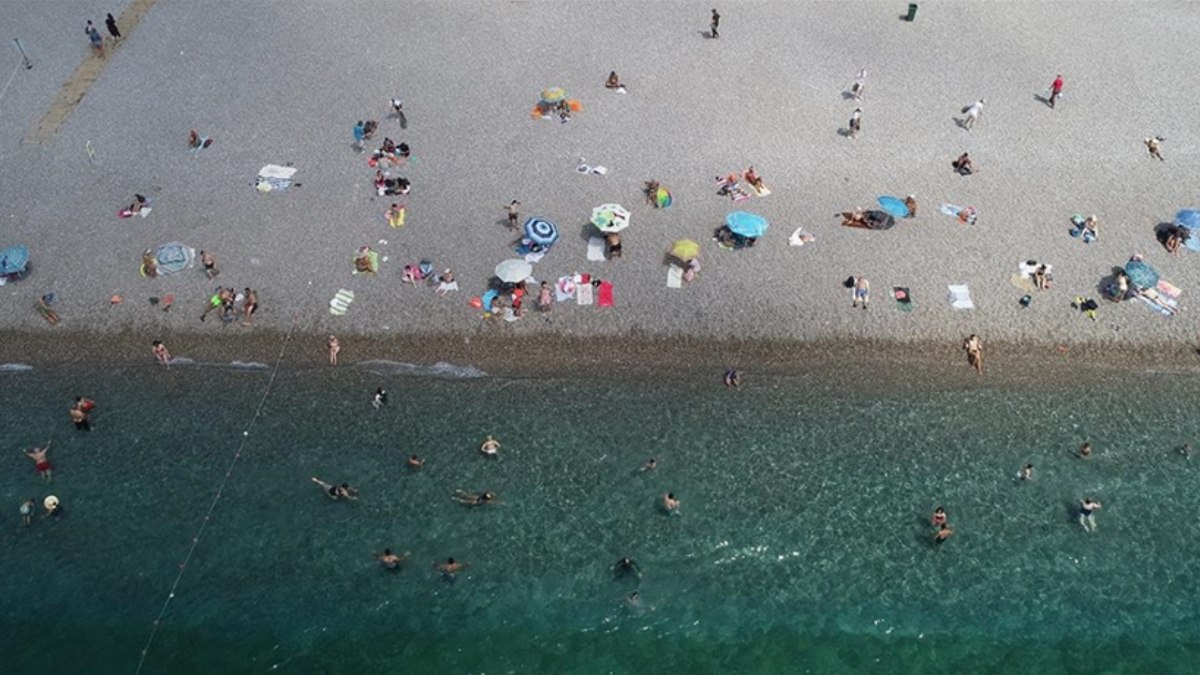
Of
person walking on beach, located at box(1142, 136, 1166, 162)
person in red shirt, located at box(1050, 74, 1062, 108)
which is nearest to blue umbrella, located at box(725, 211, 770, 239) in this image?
person in red shirt, located at box(1050, 74, 1062, 108)

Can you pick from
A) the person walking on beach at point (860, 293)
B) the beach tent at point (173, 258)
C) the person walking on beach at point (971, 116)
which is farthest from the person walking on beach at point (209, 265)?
the person walking on beach at point (971, 116)

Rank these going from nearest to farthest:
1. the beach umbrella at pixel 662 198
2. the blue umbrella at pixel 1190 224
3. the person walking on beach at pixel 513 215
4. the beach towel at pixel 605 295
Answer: the beach towel at pixel 605 295 → the blue umbrella at pixel 1190 224 → the person walking on beach at pixel 513 215 → the beach umbrella at pixel 662 198

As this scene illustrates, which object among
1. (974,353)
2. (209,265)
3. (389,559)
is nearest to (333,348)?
(209,265)

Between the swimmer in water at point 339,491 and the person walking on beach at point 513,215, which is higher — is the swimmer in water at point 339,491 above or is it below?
below

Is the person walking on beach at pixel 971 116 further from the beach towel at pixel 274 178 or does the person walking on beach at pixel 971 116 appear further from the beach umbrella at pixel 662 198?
the beach towel at pixel 274 178

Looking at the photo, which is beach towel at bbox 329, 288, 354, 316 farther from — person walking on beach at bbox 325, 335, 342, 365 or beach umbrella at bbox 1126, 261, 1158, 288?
beach umbrella at bbox 1126, 261, 1158, 288

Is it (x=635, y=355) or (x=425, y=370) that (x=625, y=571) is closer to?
(x=635, y=355)

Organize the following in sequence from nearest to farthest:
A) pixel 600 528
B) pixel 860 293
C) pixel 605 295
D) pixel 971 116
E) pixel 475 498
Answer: pixel 600 528, pixel 475 498, pixel 860 293, pixel 605 295, pixel 971 116

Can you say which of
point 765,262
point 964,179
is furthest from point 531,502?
point 964,179
